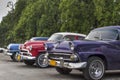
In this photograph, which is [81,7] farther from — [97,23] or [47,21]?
[47,21]

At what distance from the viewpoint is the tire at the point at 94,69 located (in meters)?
11.2

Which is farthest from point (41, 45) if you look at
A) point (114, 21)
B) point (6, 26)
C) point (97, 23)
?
point (6, 26)

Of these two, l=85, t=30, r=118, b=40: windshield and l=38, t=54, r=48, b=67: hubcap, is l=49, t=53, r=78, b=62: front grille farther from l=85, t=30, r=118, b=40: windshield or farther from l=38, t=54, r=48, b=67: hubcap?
l=38, t=54, r=48, b=67: hubcap

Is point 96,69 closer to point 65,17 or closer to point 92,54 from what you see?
point 92,54

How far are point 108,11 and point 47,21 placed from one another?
10.3 metres

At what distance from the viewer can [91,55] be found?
36.9 feet

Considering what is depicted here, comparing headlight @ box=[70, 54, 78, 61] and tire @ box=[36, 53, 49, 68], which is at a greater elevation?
headlight @ box=[70, 54, 78, 61]

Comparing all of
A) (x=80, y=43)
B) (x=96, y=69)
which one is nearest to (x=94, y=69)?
(x=96, y=69)

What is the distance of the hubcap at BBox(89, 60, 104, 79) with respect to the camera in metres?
11.3

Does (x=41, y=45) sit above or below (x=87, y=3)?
below

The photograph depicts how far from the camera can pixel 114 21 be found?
2236 centimetres

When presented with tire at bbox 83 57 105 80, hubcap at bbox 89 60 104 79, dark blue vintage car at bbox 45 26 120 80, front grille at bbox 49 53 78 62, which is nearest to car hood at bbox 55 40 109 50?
dark blue vintage car at bbox 45 26 120 80

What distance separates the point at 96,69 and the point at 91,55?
1.72 ft

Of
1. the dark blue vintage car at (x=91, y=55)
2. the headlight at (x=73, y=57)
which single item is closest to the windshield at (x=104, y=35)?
the dark blue vintage car at (x=91, y=55)
